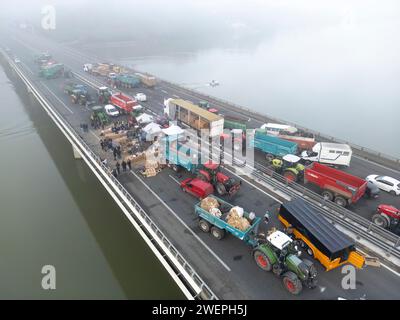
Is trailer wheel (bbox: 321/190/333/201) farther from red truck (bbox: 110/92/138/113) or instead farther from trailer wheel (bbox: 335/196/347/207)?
red truck (bbox: 110/92/138/113)

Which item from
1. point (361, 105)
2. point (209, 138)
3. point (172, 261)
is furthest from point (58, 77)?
point (361, 105)

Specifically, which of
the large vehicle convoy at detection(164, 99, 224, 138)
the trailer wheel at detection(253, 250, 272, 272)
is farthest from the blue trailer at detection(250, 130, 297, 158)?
the trailer wheel at detection(253, 250, 272, 272)

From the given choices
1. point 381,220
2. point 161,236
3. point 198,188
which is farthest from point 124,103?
point 381,220

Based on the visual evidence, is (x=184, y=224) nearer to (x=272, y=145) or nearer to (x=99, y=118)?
(x=272, y=145)

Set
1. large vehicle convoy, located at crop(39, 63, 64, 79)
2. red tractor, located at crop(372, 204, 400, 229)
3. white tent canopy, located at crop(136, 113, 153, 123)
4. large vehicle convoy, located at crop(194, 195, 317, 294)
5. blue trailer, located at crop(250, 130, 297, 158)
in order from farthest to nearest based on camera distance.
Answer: large vehicle convoy, located at crop(39, 63, 64, 79) → white tent canopy, located at crop(136, 113, 153, 123) → blue trailer, located at crop(250, 130, 297, 158) → red tractor, located at crop(372, 204, 400, 229) → large vehicle convoy, located at crop(194, 195, 317, 294)

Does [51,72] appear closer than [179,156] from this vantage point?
No

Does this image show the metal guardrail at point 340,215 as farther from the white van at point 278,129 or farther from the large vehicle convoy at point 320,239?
the white van at point 278,129

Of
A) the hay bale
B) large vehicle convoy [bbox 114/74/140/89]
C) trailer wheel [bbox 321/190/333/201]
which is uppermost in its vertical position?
large vehicle convoy [bbox 114/74/140/89]

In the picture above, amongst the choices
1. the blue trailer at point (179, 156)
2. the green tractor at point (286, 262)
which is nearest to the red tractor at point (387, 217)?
the green tractor at point (286, 262)
